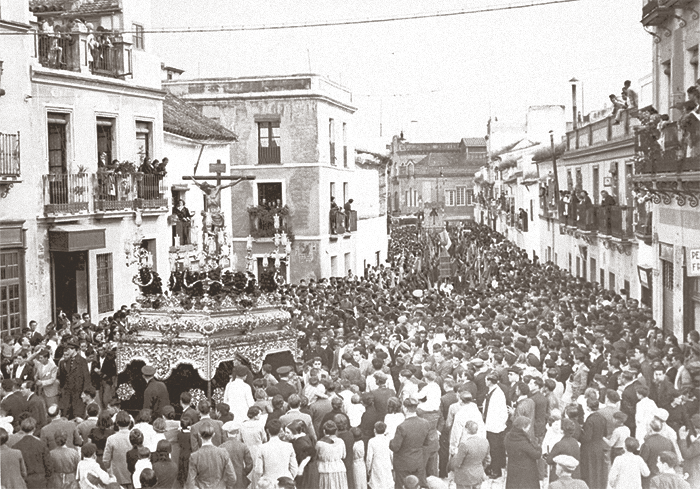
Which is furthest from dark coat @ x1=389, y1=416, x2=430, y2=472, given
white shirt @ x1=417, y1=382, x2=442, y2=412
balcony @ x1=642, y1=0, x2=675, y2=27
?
balcony @ x1=642, y1=0, x2=675, y2=27

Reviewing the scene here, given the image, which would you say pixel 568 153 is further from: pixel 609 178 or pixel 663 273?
pixel 663 273

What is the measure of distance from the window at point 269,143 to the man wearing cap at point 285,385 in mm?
23120

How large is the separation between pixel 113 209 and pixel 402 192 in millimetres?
72911

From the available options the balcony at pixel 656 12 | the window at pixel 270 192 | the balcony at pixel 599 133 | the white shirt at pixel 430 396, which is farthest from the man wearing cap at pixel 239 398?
the window at pixel 270 192

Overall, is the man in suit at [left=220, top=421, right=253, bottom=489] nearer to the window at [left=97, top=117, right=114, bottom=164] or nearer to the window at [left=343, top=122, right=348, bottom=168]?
the window at [left=97, top=117, right=114, bottom=164]

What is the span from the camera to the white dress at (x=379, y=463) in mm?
10414

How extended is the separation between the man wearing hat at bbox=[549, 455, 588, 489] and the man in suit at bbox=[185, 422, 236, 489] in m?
3.34

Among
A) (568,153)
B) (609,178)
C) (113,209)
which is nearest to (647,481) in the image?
(113,209)

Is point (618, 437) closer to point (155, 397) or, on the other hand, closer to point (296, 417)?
point (296, 417)

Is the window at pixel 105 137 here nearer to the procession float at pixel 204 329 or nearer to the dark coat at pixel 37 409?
the procession float at pixel 204 329

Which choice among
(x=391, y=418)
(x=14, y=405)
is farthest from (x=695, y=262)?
(x=14, y=405)

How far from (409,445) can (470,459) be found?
73 centimetres

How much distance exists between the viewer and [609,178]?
27.6 meters

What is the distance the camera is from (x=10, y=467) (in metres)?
9.50
